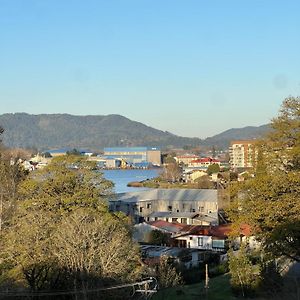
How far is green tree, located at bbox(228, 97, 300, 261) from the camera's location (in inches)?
542

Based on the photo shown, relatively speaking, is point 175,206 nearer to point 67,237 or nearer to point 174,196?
point 174,196

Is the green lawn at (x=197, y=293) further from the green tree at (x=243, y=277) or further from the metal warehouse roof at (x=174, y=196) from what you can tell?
the metal warehouse roof at (x=174, y=196)

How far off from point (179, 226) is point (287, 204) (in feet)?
52.5

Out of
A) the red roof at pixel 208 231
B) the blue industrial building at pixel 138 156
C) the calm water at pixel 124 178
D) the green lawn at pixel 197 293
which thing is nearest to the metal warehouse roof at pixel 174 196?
the red roof at pixel 208 231

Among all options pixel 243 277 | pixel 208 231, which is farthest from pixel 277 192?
pixel 208 231

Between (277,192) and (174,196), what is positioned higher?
(277,192)

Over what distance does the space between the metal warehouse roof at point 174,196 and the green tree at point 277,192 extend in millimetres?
22939

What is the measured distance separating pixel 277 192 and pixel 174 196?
25.7 metres

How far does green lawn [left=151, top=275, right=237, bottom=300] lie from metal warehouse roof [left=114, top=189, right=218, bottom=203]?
2086 cm

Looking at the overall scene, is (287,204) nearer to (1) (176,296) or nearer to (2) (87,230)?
(1) (176,296)

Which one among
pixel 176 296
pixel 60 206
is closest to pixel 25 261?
pixel 60 206

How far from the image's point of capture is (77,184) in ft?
55.0

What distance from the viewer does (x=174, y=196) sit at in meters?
39.7

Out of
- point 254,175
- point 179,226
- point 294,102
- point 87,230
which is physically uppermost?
point 294,102
